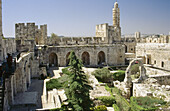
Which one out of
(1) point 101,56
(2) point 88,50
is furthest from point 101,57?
(2) point 88,50

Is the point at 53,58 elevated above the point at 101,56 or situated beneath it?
situated beneath

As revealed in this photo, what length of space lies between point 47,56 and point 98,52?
818 cm

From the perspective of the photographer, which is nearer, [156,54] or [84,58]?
[156,54]

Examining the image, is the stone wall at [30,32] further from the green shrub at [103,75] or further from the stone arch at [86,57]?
the green shrub at [103,75]

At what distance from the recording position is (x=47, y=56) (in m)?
26.8

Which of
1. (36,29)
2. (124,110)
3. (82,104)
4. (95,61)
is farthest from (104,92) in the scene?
(36,29)

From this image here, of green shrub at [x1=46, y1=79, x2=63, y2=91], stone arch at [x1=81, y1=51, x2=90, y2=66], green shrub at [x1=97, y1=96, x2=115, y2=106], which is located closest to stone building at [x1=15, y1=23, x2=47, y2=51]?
stone arch at [x1=81, y1=51, x2=90, y2=66]

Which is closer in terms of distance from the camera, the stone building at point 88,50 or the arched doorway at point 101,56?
the stone building at point 88,50

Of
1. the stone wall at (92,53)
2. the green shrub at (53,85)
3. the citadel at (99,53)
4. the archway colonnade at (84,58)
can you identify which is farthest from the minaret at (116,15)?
the green shrub at (53,85)

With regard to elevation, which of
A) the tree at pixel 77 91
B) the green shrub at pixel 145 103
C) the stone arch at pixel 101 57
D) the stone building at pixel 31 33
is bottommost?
the green shrub at pixel 145 103

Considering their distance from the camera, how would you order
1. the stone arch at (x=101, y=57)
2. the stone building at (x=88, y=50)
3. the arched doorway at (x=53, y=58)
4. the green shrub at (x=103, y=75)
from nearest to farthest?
the green shrub at (x=103, y=75), the stone building at (x=88, y=50), the arched doorway at (x=53, y=58), the stone arch at (x=101, y=57)

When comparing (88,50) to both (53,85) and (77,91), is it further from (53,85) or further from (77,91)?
(77,91)

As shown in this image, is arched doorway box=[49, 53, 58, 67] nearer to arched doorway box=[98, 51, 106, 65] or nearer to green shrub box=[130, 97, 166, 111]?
arched doorway box=[98, 51, 106, 65]

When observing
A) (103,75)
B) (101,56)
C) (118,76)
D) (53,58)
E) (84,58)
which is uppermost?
(101,56)
